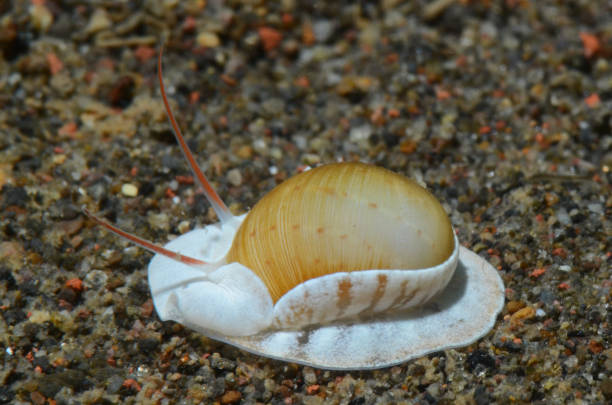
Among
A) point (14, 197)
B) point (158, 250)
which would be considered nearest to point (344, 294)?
point (158, 250)

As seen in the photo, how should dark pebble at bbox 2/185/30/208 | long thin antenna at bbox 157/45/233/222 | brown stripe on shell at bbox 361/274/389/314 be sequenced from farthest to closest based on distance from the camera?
dark pebble at bbox 2/185/30/208
long thin antenna at bbox 157/45/233/222
brown stripe on shell at bbox 361/274/389/314

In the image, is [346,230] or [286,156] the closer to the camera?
[346,230]

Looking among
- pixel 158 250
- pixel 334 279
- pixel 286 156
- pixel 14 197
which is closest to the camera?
pixel 334 279

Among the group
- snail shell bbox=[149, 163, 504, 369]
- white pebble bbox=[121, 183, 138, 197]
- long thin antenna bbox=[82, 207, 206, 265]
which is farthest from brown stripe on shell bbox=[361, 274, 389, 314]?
white pebble bbox=[121, 183, 138, 197]

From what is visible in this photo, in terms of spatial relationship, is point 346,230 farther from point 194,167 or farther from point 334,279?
point 194,167

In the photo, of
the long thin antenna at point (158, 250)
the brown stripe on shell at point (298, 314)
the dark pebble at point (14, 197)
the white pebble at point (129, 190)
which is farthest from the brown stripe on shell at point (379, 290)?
the dark pebble at point (14, 197)

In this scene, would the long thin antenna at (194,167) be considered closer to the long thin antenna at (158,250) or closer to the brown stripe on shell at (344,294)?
the long thin antenna at (158,250)

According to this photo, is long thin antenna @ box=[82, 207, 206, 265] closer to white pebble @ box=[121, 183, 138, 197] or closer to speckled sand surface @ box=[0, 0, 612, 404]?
speckled sand surface @ box=[0, 0, 612, 404]

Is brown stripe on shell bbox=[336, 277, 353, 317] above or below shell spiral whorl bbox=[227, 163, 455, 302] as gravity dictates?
below

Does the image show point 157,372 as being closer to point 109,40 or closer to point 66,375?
point 66,375
